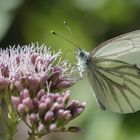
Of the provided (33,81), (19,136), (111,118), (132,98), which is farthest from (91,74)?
(19,136)

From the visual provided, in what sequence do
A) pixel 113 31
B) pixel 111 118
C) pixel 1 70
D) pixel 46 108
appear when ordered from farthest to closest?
pixel 113 31 → pixel 111 118 → pixel 1 70 → pixel 46 108

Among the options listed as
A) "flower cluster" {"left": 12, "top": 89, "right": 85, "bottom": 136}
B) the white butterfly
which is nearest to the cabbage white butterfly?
the white butterfly

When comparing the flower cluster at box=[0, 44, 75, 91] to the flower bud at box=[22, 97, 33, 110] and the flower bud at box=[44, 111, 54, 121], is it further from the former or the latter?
the flower bud at box=[44, 111, 54, 121]

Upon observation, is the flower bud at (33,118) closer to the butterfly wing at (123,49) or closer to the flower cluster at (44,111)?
the flower cluster at (44,111)

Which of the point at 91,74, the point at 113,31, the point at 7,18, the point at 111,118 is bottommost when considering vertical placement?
the point at 111,118

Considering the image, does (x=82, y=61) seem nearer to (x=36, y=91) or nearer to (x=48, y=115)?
(x=36, y=91)

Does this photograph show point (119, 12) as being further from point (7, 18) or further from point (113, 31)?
point (7, 18)
